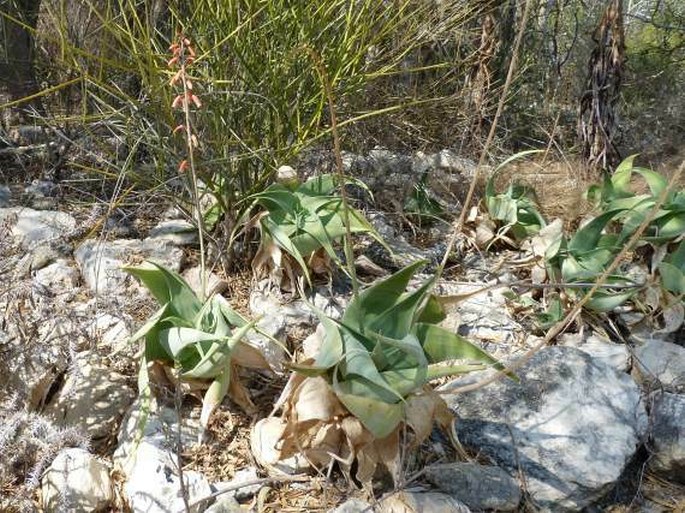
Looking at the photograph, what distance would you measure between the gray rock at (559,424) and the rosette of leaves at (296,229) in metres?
0.75

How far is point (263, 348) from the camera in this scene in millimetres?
2514

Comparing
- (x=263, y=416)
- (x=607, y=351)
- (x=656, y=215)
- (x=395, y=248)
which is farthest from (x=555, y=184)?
(x=263, y=416)

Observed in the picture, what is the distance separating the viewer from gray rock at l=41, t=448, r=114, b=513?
1.98 meters

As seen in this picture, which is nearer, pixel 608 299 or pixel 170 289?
pixel 170 289

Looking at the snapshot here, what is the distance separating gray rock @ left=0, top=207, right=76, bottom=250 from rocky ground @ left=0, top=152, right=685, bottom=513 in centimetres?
7

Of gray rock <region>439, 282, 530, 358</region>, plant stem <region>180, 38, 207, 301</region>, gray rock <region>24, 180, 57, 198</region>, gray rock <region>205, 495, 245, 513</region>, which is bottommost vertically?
gray rock <region>439, 282, 530, 358</region>

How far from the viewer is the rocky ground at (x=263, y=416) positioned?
2027 mm

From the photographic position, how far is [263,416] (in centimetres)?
236

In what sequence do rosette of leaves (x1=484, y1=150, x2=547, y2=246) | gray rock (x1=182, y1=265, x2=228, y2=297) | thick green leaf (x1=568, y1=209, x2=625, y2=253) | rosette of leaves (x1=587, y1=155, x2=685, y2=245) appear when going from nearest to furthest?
gray rock (x1=182, y1=265, x2=228, y2=297)
thick green leaf (x1=568, y1=209, x2=625, y2=253)
rosette of leaves (x1=587, y1=155, x2=685, y2=245)
rosette of leaves (x1=484, y1=150, x2=547, y2=246)

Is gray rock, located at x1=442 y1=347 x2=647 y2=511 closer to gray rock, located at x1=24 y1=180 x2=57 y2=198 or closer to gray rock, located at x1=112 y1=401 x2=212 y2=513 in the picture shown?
gray rock, located at x1=112 y1=401 x2=212 y2=513

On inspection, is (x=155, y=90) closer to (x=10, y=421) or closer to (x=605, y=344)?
(x=10, y=421)

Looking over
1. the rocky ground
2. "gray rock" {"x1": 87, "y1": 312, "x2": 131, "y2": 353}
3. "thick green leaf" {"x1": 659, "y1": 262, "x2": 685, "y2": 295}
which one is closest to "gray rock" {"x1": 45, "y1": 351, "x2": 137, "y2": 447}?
the rocky ground

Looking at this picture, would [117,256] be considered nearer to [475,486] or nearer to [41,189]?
[41,189]

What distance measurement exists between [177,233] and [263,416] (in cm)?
130
